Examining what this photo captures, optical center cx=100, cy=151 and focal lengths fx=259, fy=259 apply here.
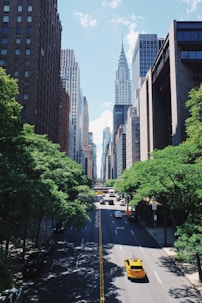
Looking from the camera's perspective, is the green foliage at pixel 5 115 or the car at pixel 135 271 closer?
the car at pixel 135 271

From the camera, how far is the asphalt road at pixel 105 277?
18.1 metres

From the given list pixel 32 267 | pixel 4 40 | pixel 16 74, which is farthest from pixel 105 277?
pixel 4 40

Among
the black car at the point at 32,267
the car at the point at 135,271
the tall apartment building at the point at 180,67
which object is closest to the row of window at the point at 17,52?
the tall apartment building at the point at 180,67

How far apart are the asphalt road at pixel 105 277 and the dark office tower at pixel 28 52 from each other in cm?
3883

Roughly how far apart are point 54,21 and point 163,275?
283 ft

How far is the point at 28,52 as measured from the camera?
65438mm

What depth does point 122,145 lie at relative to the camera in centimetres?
18850

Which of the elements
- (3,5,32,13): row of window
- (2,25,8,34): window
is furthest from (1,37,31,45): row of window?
(3,5,32,13): row of window

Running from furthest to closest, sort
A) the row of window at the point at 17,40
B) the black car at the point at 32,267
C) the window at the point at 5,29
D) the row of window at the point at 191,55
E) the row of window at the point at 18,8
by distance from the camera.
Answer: the row of window at the point at 18,8 → the window at the point at 5,29 → the row of window at the point at 17,40 → the row of window at the point at 191,55 → the black car at the point at 32,267

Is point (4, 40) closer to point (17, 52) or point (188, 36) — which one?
point (17, 52)

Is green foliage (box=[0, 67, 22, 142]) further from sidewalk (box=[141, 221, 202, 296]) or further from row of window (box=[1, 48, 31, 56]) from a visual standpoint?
row of window (box=[1, 48, 31, 56])

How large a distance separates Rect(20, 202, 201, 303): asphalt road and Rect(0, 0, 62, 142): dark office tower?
3883cm

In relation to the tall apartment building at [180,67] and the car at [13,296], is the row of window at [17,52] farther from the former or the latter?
the car at [13,296]

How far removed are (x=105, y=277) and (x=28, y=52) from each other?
59.4 m
